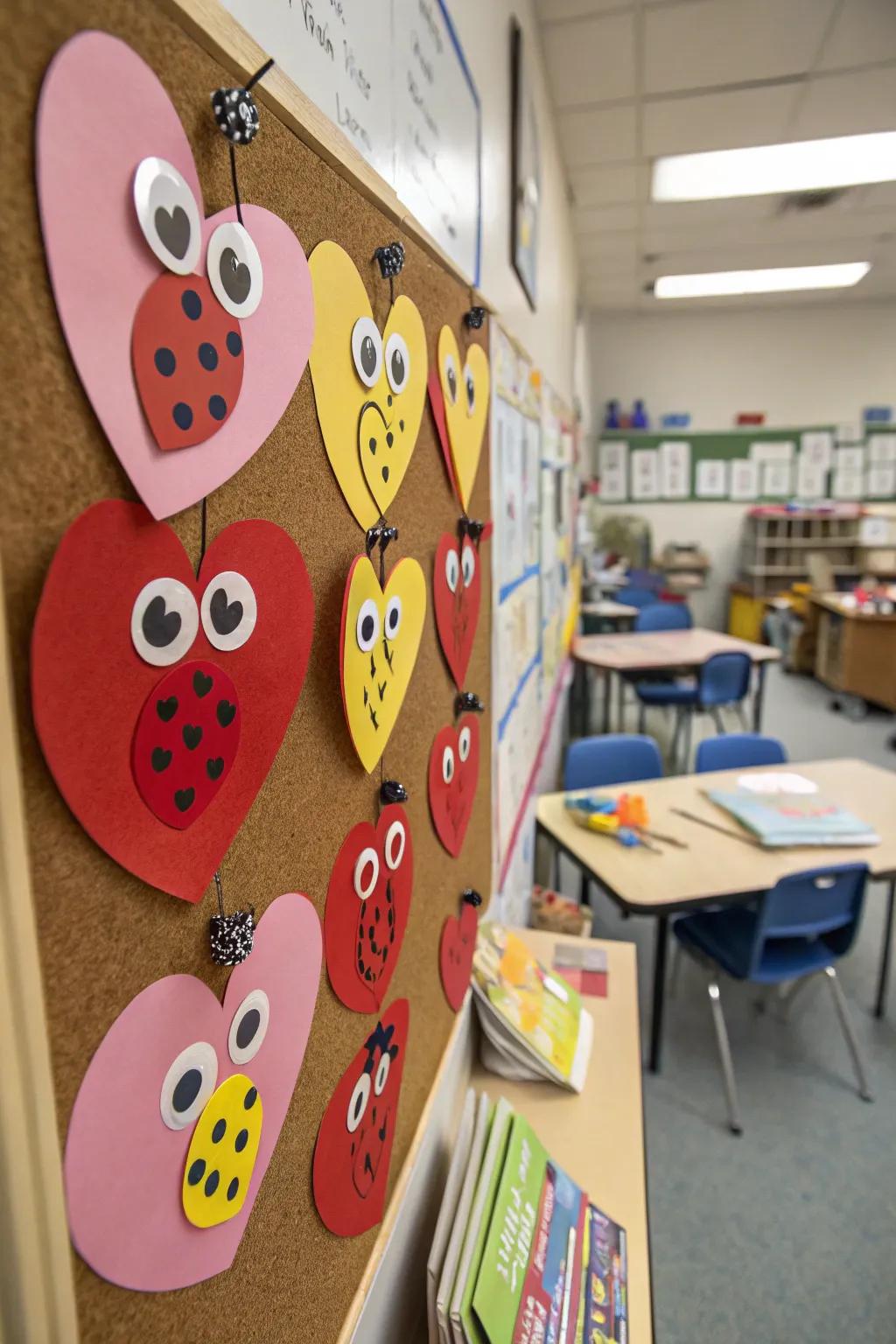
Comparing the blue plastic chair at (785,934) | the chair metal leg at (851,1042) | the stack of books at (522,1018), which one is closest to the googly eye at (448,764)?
the stack of books at (522,1018)

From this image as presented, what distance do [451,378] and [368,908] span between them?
Result: 1.88ft

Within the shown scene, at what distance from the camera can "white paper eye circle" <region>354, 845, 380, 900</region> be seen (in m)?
0.62

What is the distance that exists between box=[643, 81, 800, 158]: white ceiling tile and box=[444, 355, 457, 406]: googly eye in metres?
3.11

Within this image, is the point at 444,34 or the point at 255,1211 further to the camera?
the point at 444,34

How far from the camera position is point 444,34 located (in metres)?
1.00

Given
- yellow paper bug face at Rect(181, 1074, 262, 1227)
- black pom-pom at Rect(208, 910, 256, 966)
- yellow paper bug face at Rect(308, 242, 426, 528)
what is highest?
yellow paper bug face at Rect(308, 242, 426, 528)

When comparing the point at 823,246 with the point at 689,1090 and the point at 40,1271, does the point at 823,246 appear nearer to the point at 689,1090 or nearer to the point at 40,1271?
the point at 689,1090

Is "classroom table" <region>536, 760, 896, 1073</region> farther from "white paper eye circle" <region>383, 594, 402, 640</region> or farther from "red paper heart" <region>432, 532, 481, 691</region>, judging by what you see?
"white paper eye circle" <region>383, 594, 402, 640</region>

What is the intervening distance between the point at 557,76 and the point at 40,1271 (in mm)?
3621

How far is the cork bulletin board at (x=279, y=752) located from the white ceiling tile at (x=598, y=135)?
3.10 metres

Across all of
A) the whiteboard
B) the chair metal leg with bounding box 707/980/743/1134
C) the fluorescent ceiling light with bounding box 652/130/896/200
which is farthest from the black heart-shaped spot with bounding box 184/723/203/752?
the fluorescent ceiling light with bounding box 652/130/896/200

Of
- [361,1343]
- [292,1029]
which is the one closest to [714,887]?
[361,1343]

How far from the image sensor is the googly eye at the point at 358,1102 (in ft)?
2.02

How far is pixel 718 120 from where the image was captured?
10.6ft
